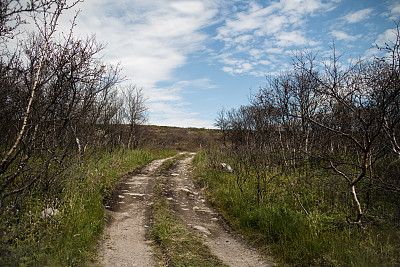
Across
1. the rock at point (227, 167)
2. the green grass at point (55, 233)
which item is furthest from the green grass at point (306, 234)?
the rock at point (227, 167)

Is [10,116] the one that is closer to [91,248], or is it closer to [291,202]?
[91,248]

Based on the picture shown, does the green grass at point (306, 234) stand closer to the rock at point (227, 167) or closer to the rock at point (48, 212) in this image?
the rock at point (227, 167)

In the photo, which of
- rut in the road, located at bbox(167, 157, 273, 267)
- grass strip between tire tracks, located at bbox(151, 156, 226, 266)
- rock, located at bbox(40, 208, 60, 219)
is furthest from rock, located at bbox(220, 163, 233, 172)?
rock, located at bbox(40, 208, 60, 219)

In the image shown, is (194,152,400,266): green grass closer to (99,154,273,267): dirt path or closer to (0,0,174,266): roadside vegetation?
(99,154,273,267): dirt path

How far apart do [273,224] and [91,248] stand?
3.55 m

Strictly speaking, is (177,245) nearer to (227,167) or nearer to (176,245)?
(176,245)

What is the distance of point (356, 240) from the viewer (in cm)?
369

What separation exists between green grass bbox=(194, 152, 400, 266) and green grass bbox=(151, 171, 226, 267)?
1.25 metres

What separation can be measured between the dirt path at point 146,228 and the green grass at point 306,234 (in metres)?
0.41

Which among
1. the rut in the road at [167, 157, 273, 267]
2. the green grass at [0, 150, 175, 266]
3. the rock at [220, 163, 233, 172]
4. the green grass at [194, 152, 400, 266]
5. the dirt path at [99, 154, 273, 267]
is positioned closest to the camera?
the green grass at [0, 150, 175, 266]

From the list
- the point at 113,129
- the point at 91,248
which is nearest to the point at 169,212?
the point at 91,248

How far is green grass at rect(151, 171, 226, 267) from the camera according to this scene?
3783 millimetres

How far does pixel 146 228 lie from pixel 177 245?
1.11m

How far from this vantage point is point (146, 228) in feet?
16.6
